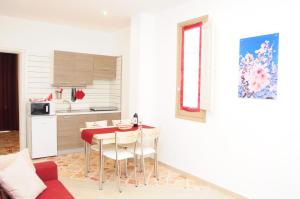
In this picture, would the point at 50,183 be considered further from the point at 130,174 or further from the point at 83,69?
the point at 83,69

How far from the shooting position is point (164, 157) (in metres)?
4.68

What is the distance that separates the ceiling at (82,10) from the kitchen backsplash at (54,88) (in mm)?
854

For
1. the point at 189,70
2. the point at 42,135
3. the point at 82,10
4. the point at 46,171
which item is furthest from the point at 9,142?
the point at 189,70

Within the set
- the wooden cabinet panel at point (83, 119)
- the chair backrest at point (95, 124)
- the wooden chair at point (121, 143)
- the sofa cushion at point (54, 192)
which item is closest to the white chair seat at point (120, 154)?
the wooden chair at point (121, 143)

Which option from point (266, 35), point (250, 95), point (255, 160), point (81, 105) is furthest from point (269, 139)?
point (81, 105)

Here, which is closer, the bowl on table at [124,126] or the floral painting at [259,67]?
the floral painting at [259,67]

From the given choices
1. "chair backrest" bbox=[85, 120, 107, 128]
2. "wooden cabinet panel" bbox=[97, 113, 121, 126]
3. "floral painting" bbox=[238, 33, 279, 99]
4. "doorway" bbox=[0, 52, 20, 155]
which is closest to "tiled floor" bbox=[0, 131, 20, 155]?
"doorway" bbox=[0, 52, 20, 155]

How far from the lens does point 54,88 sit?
5.64m

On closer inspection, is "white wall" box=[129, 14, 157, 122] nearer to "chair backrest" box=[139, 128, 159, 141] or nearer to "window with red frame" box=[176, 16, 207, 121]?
"window with red frame" box=[176, 16, 207, 121]

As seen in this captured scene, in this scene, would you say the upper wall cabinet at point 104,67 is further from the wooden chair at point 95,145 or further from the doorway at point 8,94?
the doorway at point 8,94

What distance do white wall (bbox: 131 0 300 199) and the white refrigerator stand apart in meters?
2.23

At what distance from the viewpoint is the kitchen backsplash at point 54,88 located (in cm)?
534

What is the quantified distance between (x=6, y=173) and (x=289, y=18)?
3.19 m

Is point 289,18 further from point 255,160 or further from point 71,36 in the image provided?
point 71,36
